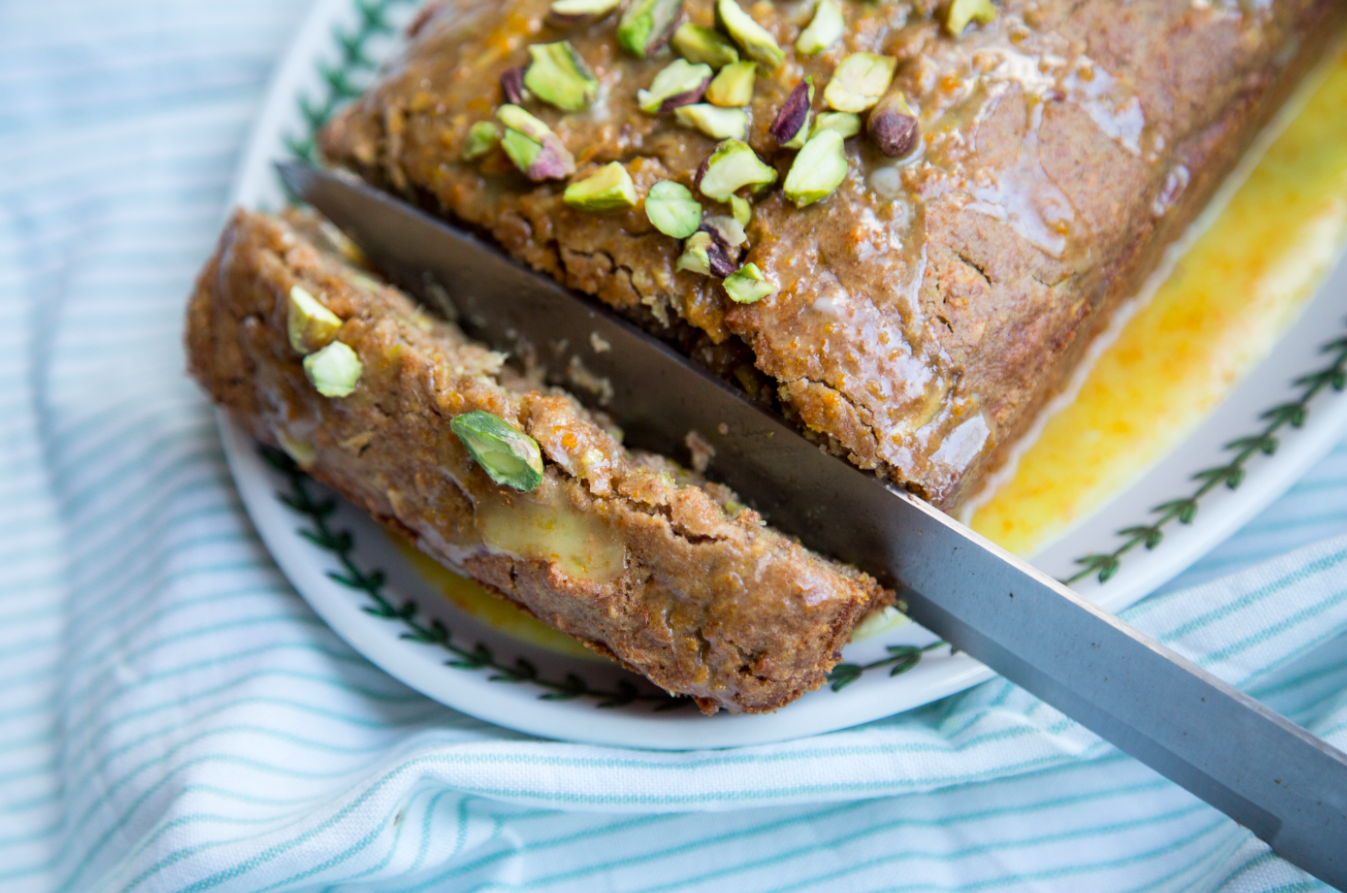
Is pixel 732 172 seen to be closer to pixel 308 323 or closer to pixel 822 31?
pixel 822 31

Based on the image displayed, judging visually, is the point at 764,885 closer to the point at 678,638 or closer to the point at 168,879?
the point at 678,638

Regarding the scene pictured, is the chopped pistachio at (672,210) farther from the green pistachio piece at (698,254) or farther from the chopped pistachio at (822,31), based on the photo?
the chopped pistachio at (822,31)

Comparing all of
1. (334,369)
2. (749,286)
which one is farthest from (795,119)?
(334,369)

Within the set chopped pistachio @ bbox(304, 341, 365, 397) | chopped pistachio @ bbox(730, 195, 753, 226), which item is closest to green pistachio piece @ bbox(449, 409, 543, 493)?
chopped pistachio @ bbox(304, 341, 365, 397)

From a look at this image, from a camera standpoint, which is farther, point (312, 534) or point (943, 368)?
point (312, 534)

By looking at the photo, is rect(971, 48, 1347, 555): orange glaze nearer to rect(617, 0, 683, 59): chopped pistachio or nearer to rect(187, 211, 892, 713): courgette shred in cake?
rect(187, 211, 892, 713): courgette shred in cake

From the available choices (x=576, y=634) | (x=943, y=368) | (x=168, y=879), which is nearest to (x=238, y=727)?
(x=168, y=879)

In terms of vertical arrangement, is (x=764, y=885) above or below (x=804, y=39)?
below
